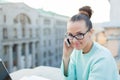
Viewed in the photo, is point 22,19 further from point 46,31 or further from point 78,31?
point 78,31

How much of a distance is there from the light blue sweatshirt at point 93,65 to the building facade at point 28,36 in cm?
618

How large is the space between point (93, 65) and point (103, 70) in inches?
1.5

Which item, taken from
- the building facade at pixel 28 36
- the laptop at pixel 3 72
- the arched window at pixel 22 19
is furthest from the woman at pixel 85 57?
the arched window at pixel 22 19

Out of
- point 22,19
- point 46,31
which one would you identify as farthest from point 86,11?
point 46,31

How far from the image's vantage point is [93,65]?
0.63 m

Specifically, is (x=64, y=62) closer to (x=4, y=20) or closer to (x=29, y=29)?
(x=4, y=20)

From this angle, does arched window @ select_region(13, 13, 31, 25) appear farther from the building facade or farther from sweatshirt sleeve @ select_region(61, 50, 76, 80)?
sweatshirt sleeve @ select_region(61, 50, 76, 80)

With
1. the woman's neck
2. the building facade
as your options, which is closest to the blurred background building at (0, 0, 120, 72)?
the building facade

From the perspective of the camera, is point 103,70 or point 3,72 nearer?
point 103,70

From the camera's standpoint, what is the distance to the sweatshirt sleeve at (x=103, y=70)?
1.96 feet

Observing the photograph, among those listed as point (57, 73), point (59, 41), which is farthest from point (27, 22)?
point (57, 73)

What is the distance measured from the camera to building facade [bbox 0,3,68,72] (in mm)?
7129

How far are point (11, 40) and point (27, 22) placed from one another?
1257 mm

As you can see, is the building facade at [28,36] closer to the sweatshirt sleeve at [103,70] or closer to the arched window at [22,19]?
the arched window at [22,19]
